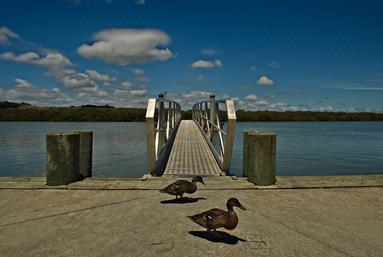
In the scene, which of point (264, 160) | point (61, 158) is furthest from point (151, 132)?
point (264, 160)

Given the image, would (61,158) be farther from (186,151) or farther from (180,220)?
(186,151)

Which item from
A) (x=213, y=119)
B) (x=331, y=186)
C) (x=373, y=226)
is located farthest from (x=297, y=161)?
(x=373, y=226)

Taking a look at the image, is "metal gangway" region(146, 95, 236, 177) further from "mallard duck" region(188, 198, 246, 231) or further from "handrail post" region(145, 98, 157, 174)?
"mallard duck" region(188, 198, 246, 231)

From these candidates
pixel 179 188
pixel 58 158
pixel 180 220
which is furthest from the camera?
pixel 58 158

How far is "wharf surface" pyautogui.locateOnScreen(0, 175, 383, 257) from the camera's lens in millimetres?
3128

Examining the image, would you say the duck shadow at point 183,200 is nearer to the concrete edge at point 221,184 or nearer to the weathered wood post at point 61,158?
the concrete edge at point 221,184

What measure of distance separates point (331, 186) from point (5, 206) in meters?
5.76

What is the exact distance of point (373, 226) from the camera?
3.81 m

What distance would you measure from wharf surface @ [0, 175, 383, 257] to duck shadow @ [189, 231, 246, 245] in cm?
1

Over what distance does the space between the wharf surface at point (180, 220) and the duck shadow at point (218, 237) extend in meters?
0.01

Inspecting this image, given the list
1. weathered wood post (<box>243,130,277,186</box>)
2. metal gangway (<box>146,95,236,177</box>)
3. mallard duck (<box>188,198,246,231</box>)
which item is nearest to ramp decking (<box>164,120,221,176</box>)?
metal gangway (<box>146,95,236,177</box>)

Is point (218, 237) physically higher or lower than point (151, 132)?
lower

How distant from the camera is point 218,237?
132 inches

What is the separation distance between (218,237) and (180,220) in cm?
77
